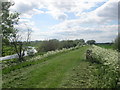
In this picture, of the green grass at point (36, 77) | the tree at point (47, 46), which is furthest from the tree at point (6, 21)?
the tree at point (47, 46)

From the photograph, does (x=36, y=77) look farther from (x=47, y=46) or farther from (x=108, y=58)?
(x=47, y=46)

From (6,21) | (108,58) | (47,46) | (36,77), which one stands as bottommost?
(36,77)

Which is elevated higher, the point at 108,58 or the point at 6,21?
the point at 6,21

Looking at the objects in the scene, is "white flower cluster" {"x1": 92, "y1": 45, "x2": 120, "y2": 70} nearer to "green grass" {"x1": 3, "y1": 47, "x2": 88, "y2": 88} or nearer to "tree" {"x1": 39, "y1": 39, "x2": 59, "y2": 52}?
"green grass" {"x1": 3, "y1": 47, "x2": 88, "y2": 88}

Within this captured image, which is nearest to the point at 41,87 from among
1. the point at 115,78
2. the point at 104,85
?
the point at 104,85

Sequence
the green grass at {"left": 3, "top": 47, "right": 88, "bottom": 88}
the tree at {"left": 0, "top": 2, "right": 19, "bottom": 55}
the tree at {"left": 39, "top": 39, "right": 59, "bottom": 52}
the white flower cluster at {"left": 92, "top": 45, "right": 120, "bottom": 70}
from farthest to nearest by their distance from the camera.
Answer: the tree at {"left": 39, "top": 39, "right": 59, "bottom": 52} < the tree at {"left": 0, "top": 2, "right": 19, "bottom": 55} < the white flower cluster at {"left": 92, "top": 45, "right": 120, "bottom": 70} < the green grass at {"left": 3, "top": 47, "right": 88, "bottom": 88}

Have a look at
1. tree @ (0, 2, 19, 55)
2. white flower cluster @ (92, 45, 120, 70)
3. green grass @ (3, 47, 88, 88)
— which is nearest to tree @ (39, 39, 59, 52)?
tree @ (0, 2, 19, 55)

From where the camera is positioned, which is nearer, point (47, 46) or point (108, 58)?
point (108, 58)

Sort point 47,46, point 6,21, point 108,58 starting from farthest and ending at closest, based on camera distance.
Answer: point 47,46, point 6,21, point 108,58

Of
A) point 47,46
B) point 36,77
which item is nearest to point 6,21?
point 36,77

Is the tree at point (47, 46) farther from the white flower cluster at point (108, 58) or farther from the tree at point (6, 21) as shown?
the white flower cluster at point (108, 58)

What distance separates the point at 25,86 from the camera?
24.2ft

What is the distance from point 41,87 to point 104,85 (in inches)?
101

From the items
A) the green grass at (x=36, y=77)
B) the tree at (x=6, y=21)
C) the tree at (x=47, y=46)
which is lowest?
the green grass at (x=36, y=77)
